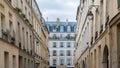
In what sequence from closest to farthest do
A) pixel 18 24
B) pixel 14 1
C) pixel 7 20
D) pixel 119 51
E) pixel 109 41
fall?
pixel 119 51 → pixel 109 41 → pixel 7 20 → pixel 14 1 → pixel 18 24

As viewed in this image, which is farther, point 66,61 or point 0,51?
point 66,61

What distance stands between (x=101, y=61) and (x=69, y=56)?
97.4 m

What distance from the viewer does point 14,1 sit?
30344 mm

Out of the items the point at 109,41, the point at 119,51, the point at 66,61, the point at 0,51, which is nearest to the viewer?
the point at 119,51

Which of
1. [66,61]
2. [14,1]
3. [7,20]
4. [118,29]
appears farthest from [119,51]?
[66,61]

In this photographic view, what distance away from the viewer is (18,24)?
32.7m

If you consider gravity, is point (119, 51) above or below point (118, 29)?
below

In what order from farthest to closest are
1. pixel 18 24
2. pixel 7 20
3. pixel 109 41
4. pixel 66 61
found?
pixel 66 61
pixel 18 24
pixel 7 20
pixel 109 41

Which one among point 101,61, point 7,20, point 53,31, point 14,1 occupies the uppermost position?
point 53,31

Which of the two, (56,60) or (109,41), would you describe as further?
(56,60)

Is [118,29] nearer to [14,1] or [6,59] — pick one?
[6,59]

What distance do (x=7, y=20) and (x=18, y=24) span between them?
6.14 meters

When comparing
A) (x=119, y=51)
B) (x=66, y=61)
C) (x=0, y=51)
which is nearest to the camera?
(x=119, y=51)

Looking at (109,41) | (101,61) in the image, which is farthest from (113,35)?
(101,61)
